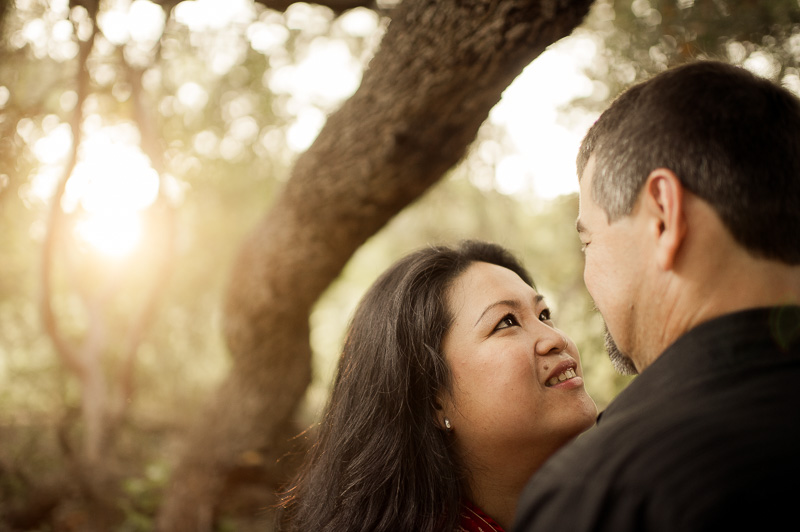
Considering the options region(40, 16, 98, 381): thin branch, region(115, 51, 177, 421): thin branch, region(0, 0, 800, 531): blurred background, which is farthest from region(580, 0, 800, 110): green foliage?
region(115, 51, 177, 421): thin branch

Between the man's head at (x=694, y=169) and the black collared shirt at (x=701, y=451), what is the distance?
0.20m

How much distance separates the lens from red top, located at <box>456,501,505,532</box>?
2021mm

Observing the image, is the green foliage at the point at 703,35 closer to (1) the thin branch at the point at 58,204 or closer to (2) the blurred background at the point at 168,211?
(2) the blurred background at the point at 168,211

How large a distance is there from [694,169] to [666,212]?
0.11 meters

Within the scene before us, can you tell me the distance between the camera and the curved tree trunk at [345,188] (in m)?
2.68

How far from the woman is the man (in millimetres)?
494

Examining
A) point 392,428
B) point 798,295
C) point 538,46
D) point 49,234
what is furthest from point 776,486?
point 49,234

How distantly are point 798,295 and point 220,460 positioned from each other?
5259mm

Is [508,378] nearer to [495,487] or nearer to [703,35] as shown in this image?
[495,487]

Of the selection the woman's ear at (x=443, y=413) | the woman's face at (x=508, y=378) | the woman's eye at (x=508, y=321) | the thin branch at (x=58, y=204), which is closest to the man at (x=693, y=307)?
the woman's face at (x=508, y=378)

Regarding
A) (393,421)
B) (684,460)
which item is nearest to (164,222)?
(393,421)

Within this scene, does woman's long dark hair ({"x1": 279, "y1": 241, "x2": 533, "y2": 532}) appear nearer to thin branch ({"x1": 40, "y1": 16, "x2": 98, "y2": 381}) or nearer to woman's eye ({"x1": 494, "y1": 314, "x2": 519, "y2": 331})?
woman's eye ({"x1": 494, "y1": 314, "x2": 519, "y2": 331})

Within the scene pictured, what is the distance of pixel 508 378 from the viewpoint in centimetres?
197

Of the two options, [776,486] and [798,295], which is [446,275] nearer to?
[798,295]
